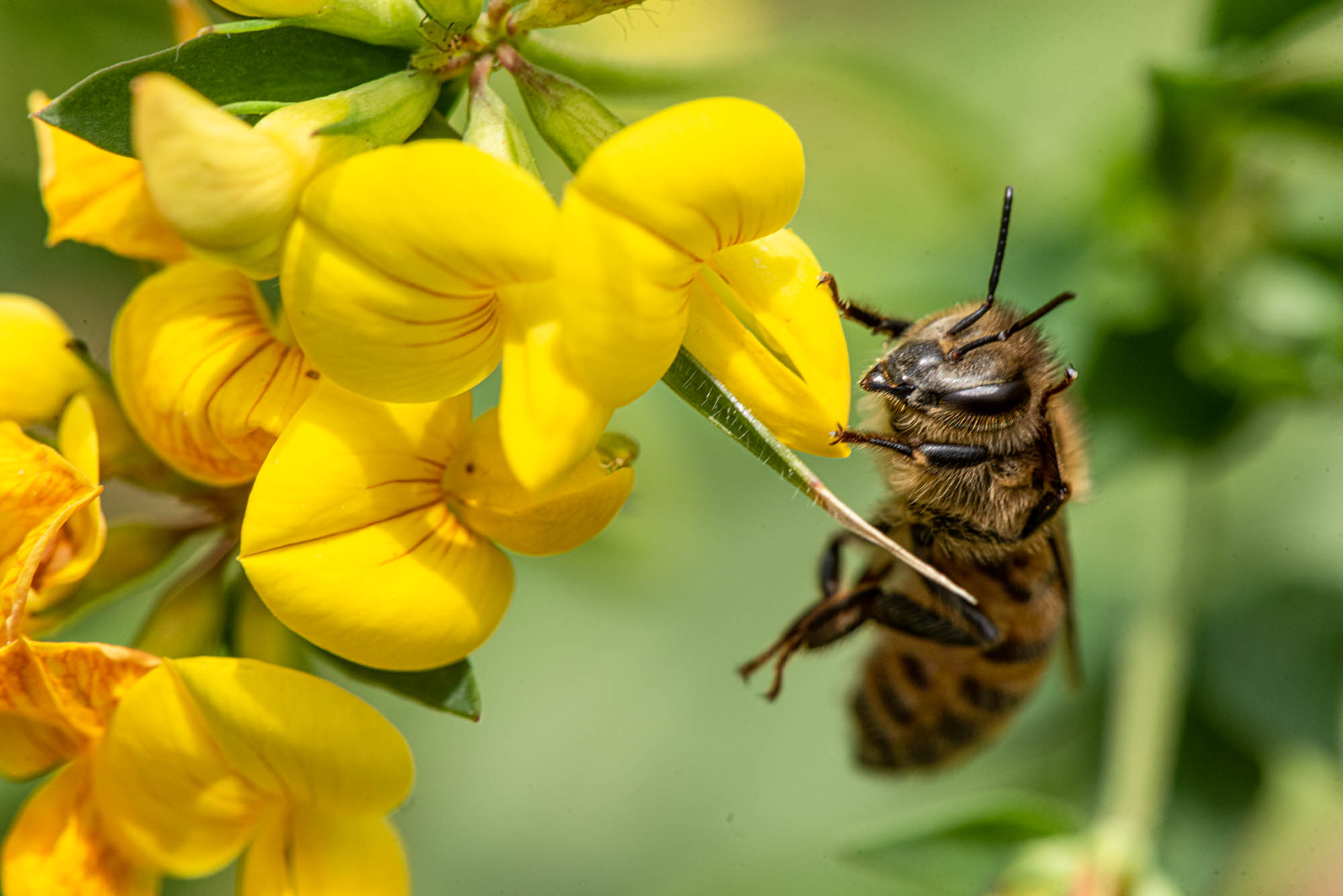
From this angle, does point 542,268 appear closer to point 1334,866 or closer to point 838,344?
point 838,344

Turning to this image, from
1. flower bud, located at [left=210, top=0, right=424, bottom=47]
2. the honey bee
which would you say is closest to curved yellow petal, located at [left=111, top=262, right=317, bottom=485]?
flower bud, located at [left=210, top=0, right=424, bottom=47]

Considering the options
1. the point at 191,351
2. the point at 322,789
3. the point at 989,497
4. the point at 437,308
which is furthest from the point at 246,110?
the point at 989,497

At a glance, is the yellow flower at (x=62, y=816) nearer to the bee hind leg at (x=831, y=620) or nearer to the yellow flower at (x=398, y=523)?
the yellow flower at (x=398, y=523)

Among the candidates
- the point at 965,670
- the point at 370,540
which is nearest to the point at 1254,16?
the point at 965,670

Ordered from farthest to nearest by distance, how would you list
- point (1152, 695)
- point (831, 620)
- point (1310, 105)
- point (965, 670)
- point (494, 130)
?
point (1152, 695)
point (1310, 105)
point (965, 670)
point (831, 620)
point (494, 130)

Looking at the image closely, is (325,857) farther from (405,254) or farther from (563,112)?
(563,112)

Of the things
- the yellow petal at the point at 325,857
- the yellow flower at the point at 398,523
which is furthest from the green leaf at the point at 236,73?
the yellow petal at the point at 325,857
